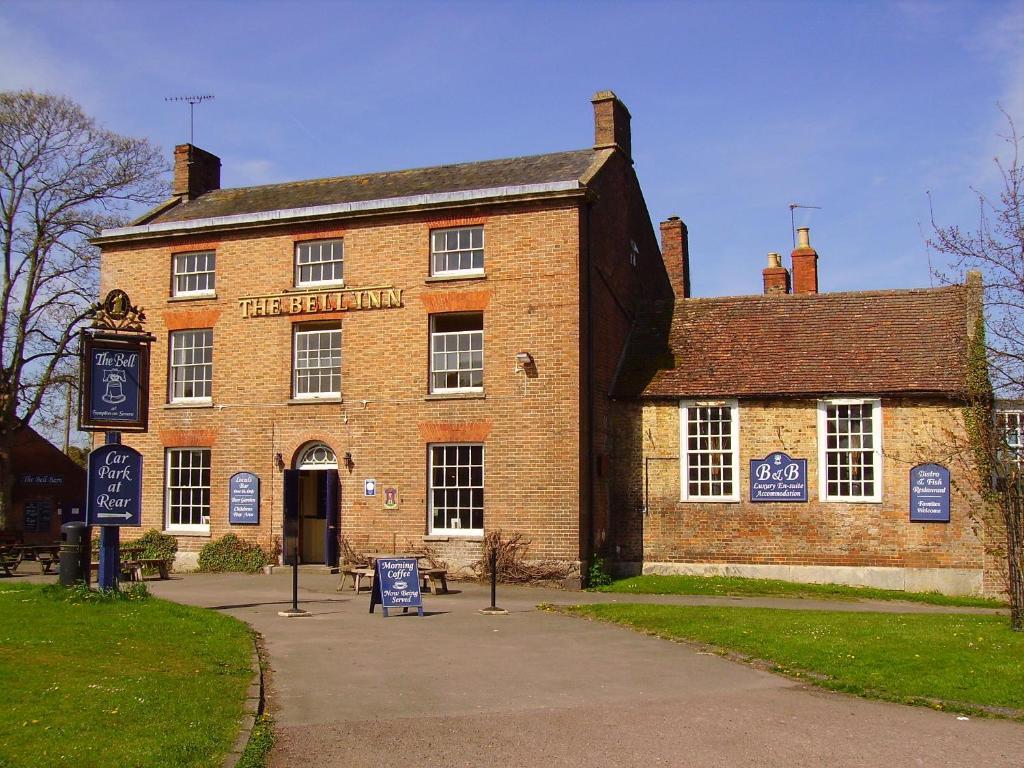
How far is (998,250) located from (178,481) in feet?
61.9

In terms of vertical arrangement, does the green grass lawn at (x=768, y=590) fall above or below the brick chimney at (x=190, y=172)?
below

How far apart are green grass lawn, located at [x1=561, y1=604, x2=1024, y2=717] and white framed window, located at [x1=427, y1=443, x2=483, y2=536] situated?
16.9 ft

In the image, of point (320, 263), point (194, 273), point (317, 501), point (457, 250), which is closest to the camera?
point (457, 250)

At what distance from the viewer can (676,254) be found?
31.5 m

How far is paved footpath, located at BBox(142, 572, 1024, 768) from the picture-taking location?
8.06 meters

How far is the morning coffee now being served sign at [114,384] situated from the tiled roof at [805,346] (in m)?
11.0

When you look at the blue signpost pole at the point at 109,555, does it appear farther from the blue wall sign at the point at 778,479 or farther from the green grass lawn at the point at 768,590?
the blue wall sign at the point at 778,479

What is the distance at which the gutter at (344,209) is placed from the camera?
22109 millimetres

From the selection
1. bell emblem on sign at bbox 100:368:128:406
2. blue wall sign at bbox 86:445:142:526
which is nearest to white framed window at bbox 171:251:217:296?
bell emblem on sign at bbox 100:368:128:406

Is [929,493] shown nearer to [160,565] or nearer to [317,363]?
[317,363]

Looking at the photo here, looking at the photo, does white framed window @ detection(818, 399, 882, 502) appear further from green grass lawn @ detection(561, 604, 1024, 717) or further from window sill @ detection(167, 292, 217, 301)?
window sill @ detection(167, 292, 217, 301)

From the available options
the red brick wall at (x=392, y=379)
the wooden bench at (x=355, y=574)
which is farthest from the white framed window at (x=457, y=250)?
the wooden bench at (x=355, y=574)

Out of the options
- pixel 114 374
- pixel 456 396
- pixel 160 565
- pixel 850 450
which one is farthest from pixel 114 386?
pixel 850 450

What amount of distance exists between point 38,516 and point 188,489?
21.2 m
